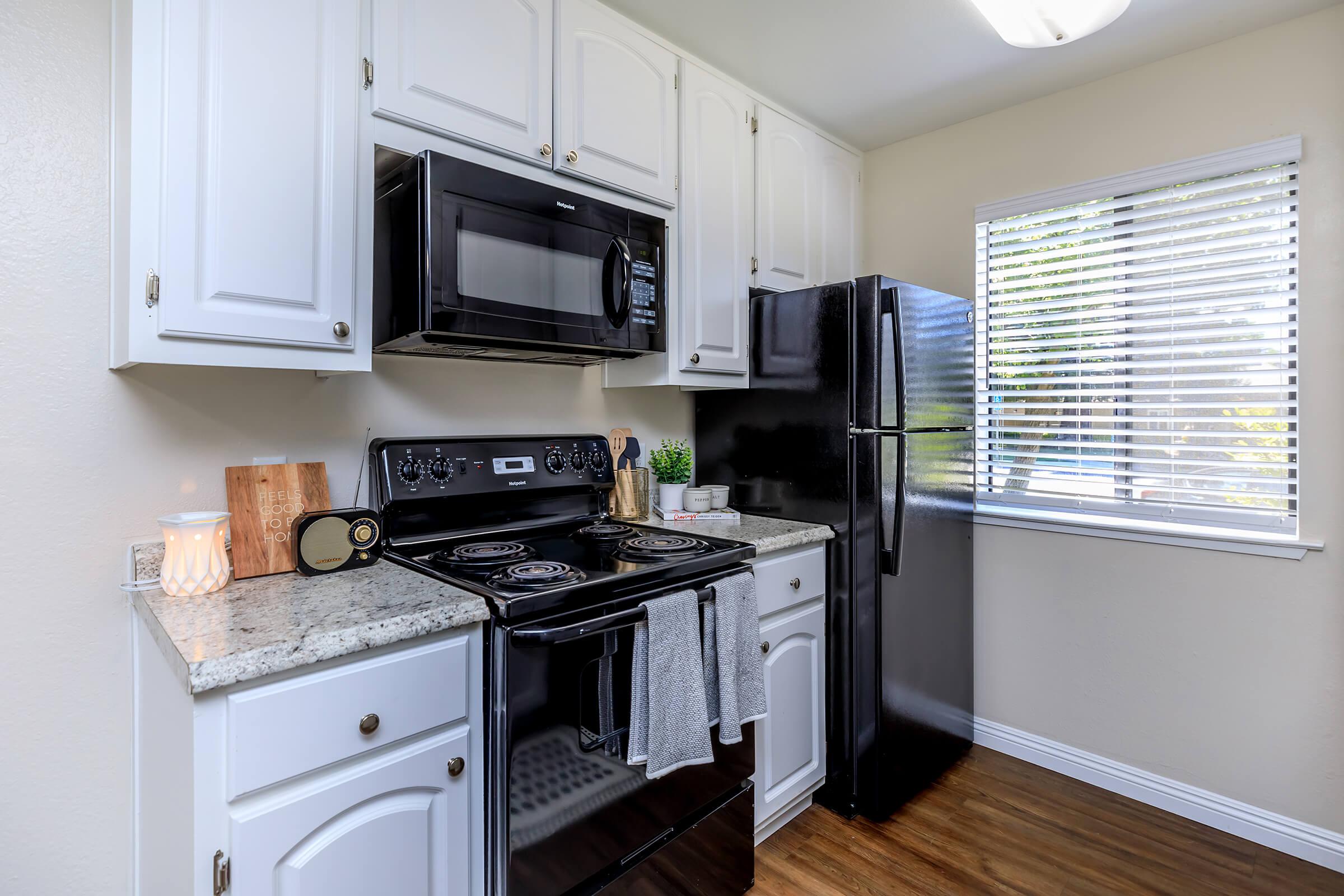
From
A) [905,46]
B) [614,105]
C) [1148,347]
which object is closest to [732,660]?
[614,105]

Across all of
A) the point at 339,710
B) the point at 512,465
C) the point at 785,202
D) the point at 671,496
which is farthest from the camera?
the point at 785,202

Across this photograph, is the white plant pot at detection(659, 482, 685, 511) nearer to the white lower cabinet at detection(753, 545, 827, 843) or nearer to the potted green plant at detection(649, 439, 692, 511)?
the potted green plant at detection(649, 439, 692, 511)

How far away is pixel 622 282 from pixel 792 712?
1336 mm

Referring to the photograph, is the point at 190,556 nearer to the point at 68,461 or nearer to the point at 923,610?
the point at 68,461

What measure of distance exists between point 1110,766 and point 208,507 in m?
2.82

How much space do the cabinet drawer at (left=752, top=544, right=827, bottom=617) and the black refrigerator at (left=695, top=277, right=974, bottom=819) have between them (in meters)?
0.06

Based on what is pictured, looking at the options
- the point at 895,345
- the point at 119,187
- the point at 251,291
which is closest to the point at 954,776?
the point at 895,345

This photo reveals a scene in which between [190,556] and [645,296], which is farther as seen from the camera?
[645,296]

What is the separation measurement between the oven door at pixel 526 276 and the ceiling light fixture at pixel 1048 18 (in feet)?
3.44

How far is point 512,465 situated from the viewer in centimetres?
188

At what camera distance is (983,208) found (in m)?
2.58

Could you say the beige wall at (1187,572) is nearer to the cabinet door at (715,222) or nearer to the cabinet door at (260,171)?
the cabinet door at (715,222)

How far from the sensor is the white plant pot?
2252 mm

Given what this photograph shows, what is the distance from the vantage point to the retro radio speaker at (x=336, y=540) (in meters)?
1.42
